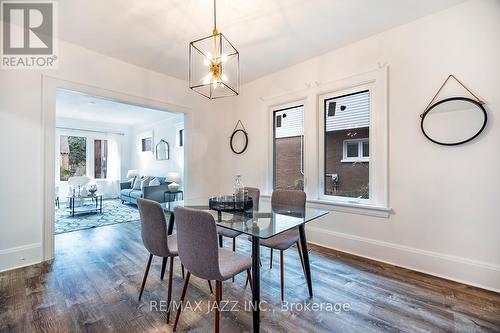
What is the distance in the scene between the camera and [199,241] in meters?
1.40

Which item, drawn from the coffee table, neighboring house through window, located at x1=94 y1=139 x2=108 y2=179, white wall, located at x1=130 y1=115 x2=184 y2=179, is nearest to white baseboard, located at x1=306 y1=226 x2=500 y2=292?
white wall, located at x1=130 y1=115 x2=184 y2=179

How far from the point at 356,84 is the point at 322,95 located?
49 cm

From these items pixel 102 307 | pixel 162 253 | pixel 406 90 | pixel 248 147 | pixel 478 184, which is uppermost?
pixel 406 90

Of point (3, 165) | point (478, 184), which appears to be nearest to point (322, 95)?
point (478, 184)

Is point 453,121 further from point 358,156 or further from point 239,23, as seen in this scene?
point 239,23

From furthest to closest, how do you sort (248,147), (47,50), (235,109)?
(235,109)
(248,147)
(47,50)

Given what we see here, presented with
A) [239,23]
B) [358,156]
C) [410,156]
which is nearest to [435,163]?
[410,156]

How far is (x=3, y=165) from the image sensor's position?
8.16 ft

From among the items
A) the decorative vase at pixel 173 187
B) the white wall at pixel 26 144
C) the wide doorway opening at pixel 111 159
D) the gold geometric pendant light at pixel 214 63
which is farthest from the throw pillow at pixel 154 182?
the white wall at pixel 26 144

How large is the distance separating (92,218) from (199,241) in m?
4.66

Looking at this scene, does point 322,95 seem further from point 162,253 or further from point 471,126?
point 162,253

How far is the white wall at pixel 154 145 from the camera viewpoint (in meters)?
6.46

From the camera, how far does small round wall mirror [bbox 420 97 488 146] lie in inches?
83.2

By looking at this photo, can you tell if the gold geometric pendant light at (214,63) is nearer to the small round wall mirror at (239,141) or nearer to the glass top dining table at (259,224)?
the small round wall mirror at (239,141)
